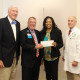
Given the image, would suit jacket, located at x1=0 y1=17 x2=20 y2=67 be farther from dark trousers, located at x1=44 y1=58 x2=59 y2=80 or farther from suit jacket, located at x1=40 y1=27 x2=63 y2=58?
dark trousers, located at x1=44 y1=58 x2=59 y2=80

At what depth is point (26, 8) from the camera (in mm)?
2902

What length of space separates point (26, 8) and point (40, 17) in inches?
16.0

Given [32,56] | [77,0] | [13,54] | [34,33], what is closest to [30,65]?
[32,56]

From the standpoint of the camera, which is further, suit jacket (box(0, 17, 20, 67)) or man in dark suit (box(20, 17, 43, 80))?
man in dark suit (box(20, 17, 43, 80))

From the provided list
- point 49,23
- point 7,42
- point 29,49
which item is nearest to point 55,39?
point 49,23

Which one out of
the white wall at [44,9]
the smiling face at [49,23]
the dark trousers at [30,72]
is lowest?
the dark trousers at [30,72]

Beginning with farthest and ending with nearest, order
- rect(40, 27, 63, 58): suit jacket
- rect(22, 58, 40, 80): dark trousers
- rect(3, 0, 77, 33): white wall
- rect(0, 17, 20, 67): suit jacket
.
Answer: rect(3, 0, 77, 33): white wall → rect(40, 27, 63, 58): suit jacket → rect(22, 58, 40, 80): dark trousers → rect(0, 17, 20, 67): suit jacket

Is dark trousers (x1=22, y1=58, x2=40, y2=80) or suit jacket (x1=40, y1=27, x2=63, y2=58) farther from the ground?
suit jacket (x1=40, y1=27, x2=63, y2=58)

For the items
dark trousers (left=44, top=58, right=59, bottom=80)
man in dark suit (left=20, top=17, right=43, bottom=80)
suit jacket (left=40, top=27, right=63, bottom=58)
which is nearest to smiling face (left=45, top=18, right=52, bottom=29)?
suit jacket (left=40, top=27, right=63, bottom=58)

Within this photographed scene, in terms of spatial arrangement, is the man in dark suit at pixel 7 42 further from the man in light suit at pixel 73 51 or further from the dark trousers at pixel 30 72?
the man in light suit at pixel 73 51

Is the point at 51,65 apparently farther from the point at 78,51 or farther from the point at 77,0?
the point at 77,0

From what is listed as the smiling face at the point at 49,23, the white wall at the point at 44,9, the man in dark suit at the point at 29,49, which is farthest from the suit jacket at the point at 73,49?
the white wall at the point at 44,9

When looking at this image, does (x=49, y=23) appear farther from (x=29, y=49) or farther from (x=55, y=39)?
(x=29, y=49)

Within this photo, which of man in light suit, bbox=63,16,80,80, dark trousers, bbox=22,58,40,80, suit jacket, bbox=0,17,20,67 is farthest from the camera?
dark trousers, bbox=22,58,40,80
